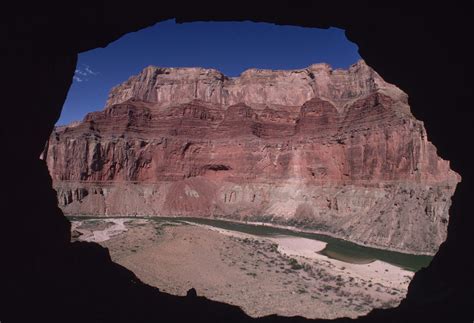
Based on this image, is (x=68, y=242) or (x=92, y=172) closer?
(x=68, y=242)

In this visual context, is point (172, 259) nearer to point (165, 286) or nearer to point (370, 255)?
point (165, 286)

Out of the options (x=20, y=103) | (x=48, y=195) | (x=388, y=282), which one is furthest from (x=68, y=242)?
(x=388, y=282)

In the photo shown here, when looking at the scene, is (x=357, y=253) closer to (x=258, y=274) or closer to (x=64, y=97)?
(x=258, y=274)

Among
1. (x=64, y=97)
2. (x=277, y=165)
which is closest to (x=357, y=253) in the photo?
(x=64, y=97)

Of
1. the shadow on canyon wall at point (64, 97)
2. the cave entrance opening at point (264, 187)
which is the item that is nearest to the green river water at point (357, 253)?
the cave entrance opening at point (264, 187)

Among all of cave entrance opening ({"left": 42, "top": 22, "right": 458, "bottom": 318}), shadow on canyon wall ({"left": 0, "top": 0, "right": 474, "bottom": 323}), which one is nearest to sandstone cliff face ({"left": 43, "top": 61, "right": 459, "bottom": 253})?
cave entrance opening ({"left": 42, "top": 22, "right": 458, "bottom": 318})

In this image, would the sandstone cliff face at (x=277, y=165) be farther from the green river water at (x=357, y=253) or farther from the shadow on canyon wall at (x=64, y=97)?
the shadow on canyon wall at (x=64, y=97)
